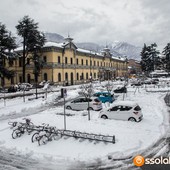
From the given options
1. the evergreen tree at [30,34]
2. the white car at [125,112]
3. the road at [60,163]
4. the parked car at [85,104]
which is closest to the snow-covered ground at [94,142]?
the road at [60,163]

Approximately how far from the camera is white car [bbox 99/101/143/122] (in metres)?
17.3

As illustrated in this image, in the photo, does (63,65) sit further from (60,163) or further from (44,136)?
(60,163)

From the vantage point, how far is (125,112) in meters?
17.6

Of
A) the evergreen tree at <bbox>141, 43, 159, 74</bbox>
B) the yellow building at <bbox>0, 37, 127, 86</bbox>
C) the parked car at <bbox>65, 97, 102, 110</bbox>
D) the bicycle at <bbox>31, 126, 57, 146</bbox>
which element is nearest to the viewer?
the bicycle at <bbox>31, 126, 57, 146</bbox>

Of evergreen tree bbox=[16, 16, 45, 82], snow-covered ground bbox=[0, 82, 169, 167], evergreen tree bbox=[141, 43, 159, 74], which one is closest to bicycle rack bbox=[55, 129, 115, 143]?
snow-covered ground bbox=[0, 82, 169, 167]

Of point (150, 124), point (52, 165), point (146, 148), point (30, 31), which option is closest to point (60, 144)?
point (52, 165)

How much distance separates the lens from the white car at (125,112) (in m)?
17.3

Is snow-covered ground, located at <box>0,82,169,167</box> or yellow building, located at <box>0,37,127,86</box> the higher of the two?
yellow building, located at <box>0,37,127,86</box>

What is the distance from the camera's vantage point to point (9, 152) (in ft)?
40.1

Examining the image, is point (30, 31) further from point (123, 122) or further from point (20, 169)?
point (20, 169)

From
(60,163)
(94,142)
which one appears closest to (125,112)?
(94,142)

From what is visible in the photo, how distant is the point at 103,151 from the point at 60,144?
9.18 ft

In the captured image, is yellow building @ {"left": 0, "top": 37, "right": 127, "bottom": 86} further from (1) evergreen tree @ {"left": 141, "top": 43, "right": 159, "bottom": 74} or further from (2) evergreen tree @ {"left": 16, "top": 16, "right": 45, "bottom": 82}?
(1) evergreen tree @ {"left": 141, "top": 43, "right": 159, "bottom": 74}

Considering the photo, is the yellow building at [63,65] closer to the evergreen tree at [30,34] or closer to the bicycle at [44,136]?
the evergreen tree at [30,34]
